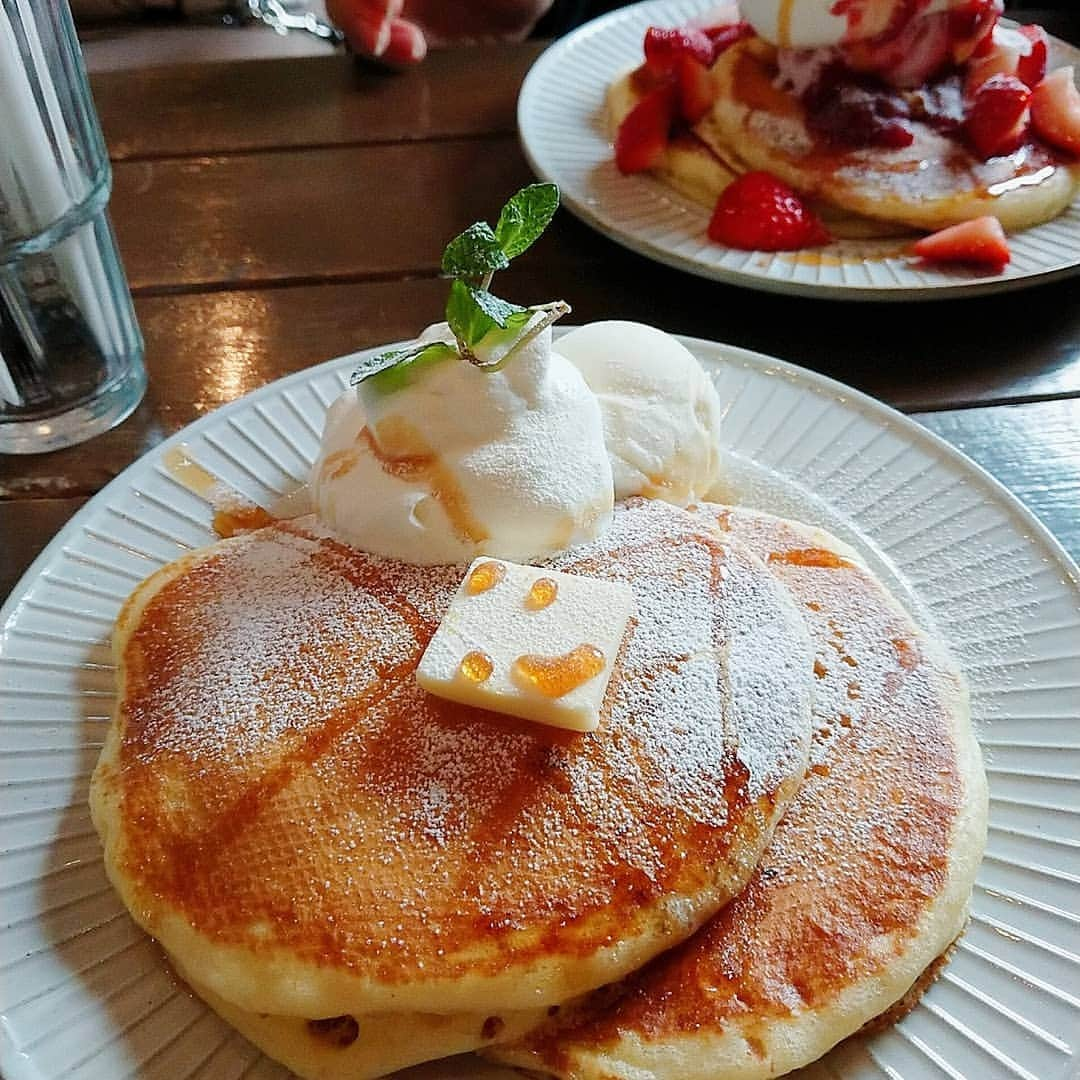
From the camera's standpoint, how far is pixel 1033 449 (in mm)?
1477

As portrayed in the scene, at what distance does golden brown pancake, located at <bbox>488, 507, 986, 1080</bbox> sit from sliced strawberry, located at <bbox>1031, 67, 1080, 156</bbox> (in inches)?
51.5

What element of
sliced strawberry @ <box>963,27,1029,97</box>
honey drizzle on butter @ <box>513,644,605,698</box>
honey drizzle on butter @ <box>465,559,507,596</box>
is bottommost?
sliced strawberry @ <box>963,27,1029,97</box>

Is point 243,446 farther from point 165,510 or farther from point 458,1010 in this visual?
point 458,1010

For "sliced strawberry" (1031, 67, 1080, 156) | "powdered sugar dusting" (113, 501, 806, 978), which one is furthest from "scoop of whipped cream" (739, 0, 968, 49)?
"powdered sugar dusting" (113, 501, 806, 978)

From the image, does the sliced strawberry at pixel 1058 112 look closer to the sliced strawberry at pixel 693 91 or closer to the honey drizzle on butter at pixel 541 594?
the sliced strawberry at pixel 693 91

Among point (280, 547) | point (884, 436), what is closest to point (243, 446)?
point (280, 547)

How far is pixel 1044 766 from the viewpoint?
102cm

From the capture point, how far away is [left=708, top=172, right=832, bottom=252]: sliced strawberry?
1.75m

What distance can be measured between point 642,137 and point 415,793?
1.44 m

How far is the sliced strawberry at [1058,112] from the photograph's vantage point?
6.24ft

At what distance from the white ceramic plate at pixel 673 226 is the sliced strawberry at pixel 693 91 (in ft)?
0.57

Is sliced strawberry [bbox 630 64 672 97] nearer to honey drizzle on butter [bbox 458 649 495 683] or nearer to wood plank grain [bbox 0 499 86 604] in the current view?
wood plank grain [bbox 0 499 86 604]

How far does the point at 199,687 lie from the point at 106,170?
0.86 meters

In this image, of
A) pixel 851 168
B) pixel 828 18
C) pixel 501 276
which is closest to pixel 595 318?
pixel 501 276
